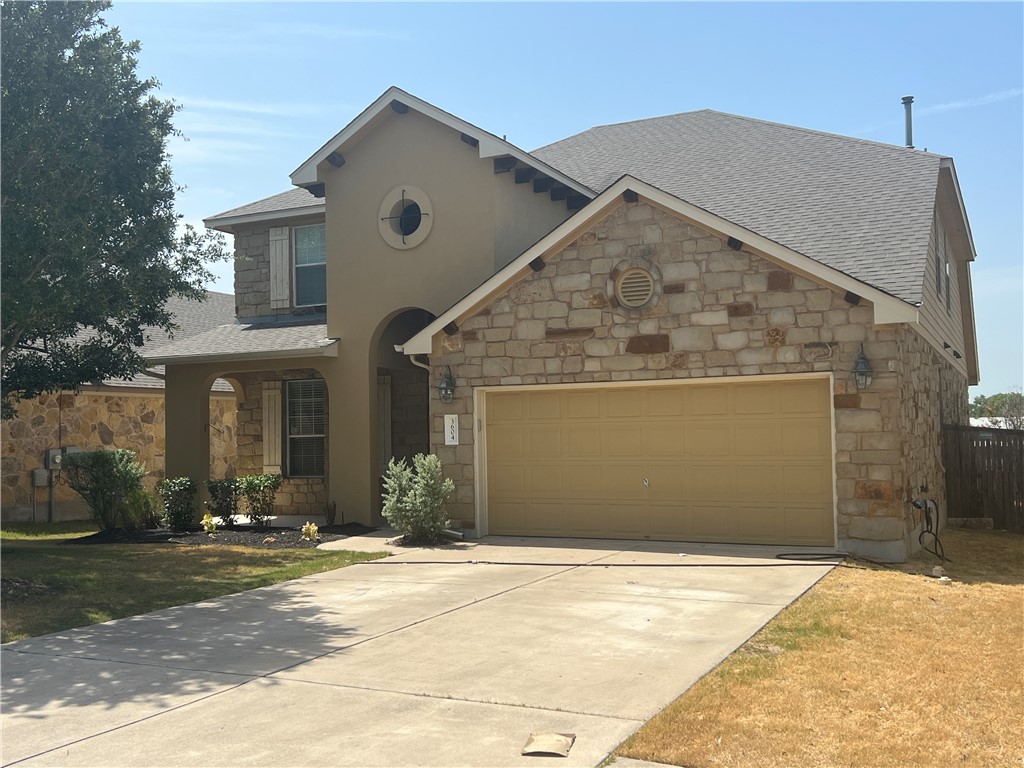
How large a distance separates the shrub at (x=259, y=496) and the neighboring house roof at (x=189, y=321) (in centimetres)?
555

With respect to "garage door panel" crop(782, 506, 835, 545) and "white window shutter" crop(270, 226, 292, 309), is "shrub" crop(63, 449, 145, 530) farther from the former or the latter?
"garage door panel" crop(782, 506, 835, 545)

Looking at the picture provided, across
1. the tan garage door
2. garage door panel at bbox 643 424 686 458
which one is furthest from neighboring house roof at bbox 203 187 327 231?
garage door panel at bbox 643 424 686 458

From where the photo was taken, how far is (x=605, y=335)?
13664 millimetres

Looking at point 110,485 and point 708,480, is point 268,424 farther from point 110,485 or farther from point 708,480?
point 708,480

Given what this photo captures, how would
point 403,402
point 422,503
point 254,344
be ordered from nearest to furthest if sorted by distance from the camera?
point 422,503 → point 254,344 → point 403,402

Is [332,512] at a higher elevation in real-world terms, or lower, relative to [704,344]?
lower

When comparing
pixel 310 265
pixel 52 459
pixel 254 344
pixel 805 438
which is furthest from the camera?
pixel 52 459

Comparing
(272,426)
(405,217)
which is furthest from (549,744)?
(272,426)

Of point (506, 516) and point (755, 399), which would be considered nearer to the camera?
point (755, 399)

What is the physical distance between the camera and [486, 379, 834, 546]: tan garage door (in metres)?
12.7

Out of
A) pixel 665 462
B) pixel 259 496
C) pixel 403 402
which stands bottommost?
pixel 259 496

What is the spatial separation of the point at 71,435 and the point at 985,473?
59.0ft

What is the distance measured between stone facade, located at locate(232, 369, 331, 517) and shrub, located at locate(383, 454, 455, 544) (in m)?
3.65

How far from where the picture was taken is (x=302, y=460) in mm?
18484
